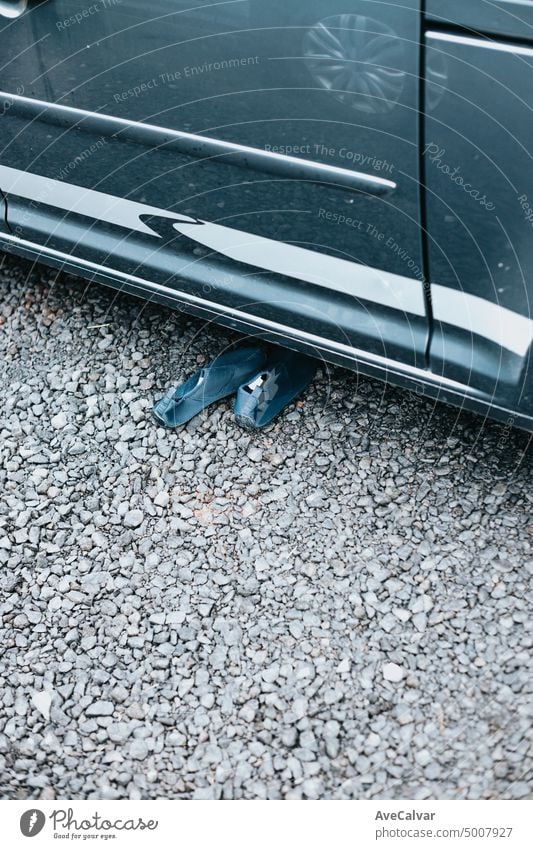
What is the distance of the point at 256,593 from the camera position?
7.00 ft

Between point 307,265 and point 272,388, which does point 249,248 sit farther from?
point 272,388

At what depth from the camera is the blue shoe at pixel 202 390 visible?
2537mm

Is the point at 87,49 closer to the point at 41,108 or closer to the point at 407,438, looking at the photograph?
the point at 41,108

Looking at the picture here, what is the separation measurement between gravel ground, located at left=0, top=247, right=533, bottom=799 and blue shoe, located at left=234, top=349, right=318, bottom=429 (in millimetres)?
50

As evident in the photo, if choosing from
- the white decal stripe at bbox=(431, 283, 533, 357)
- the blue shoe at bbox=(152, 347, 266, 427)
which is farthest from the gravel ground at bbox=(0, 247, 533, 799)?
the white decal stripe at bbox=(431, 283, 533, 357)

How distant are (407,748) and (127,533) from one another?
0.97m

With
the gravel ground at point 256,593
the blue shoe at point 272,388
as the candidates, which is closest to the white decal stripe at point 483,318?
the gravel ground at point 256,593

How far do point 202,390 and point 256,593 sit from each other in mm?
709

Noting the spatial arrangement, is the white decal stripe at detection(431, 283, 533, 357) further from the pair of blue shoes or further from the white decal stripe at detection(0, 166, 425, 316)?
the pair of blue shoes

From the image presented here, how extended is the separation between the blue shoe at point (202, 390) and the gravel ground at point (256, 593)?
5cm
